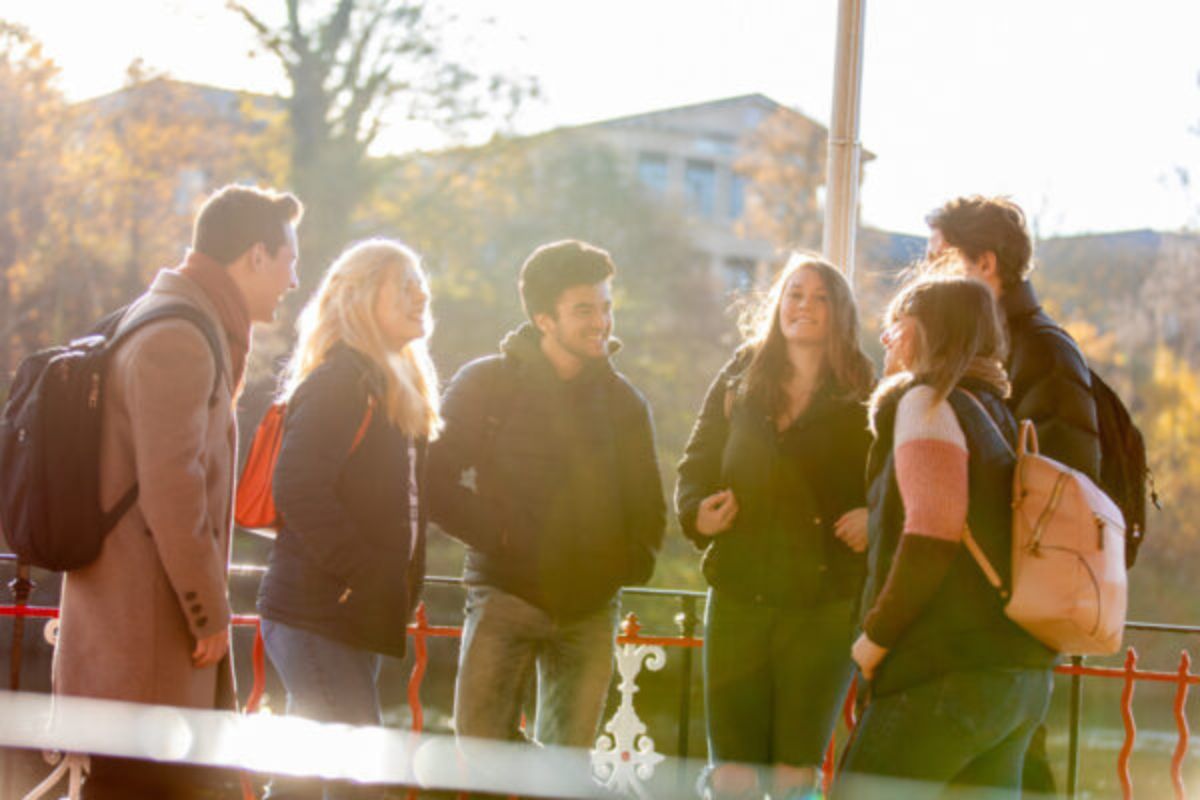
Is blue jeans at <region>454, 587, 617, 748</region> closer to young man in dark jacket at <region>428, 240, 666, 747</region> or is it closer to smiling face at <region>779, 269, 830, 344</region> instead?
young man in dark jacket at <region>428, 240, 666, 747</region>

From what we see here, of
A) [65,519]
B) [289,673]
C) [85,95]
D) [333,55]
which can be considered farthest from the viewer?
[85,95]

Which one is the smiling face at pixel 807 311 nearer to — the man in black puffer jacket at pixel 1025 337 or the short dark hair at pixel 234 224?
the man in black puffer jacket at pixel 1025 337

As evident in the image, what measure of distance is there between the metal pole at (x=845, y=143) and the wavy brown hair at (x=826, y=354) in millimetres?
906

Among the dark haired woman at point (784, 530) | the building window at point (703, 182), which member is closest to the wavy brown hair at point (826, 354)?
the dark haired woman at point (784, 530)

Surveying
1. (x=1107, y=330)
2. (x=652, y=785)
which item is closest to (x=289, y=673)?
(x=652, y=785)

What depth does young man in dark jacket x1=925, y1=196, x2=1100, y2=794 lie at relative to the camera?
3.33m

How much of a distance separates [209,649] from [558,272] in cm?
145

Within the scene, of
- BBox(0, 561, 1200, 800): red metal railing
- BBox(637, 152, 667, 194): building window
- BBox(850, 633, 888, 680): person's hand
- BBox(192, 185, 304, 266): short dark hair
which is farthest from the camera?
Answer: BBox(637, 152, 667, 194): building window

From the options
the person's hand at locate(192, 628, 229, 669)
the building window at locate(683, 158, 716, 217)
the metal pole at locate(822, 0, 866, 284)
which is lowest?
the person's hand at locate(192, 628, 229, 669)

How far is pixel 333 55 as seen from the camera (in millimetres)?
21641

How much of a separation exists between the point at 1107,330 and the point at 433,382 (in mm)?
28751

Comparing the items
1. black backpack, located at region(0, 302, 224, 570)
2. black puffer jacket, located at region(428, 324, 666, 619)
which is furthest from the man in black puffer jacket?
black backpack, located at region(0, 302, 224, 570)

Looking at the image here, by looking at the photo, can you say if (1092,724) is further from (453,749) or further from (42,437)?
(42,437)

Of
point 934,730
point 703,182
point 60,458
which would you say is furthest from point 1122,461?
point 703,182
